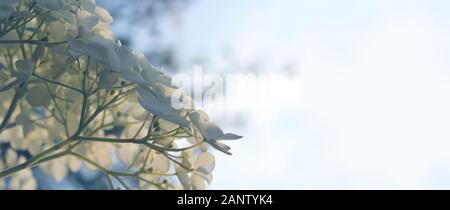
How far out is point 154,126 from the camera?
1.59 ft

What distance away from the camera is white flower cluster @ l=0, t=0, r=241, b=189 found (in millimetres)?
437

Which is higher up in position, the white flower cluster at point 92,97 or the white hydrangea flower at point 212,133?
the white flower cluster at point 92,97

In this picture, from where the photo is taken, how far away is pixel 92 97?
0.51 m

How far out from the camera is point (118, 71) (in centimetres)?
42

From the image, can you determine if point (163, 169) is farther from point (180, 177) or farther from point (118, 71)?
point (118, 71)

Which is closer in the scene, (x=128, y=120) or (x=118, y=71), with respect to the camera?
(x=118, y=71)

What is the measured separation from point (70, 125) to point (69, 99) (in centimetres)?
2

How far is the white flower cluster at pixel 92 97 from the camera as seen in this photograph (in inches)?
17.2

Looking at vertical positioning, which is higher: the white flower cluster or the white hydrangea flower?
the white flower cluster
